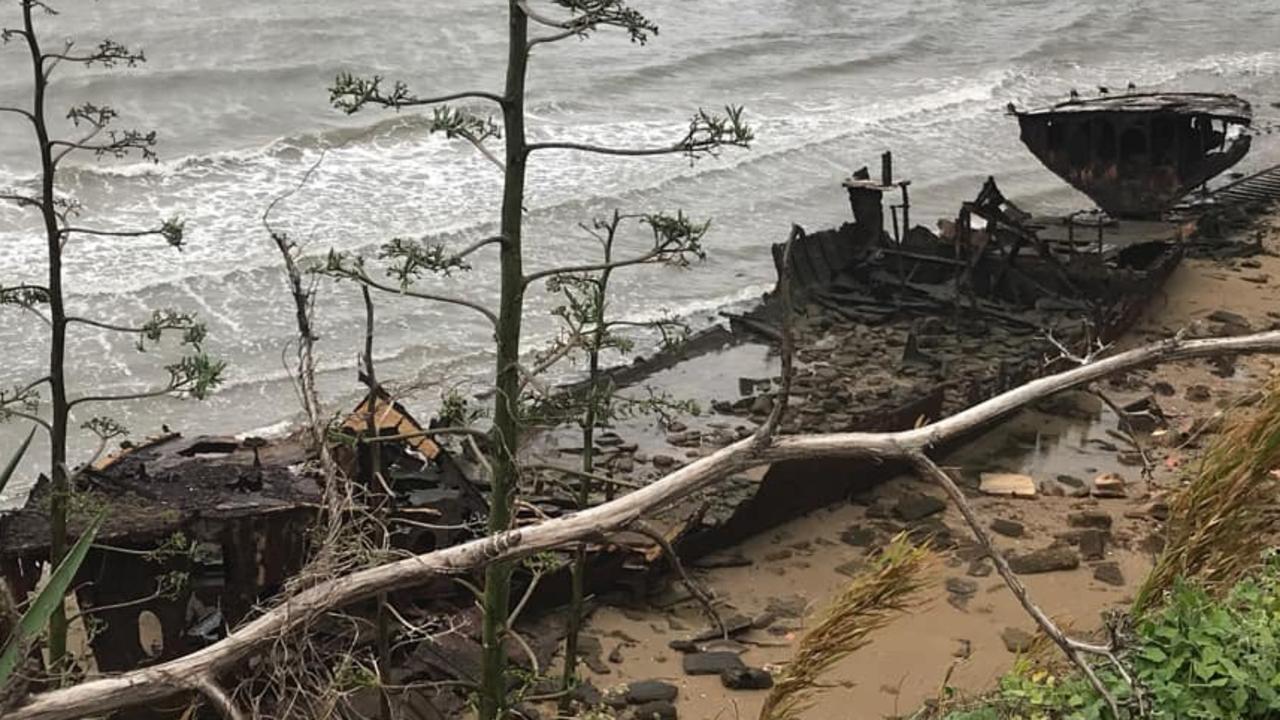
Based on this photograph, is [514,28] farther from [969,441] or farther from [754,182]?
[754,182]

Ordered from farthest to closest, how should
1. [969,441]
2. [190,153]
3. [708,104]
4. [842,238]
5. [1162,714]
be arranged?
[708,104]
[190,153]
[842,238]
[969,441]
[1162,714]

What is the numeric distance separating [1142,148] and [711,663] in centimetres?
1362

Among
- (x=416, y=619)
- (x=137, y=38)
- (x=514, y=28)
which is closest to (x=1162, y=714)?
(x=514, y=28)

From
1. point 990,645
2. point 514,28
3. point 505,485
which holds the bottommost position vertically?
point 990,645

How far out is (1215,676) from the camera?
5.32 metres

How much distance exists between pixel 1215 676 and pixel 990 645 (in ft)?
12.9

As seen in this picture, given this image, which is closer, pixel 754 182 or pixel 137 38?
pixel 754 182

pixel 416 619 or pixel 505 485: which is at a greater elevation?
pixel 505 485

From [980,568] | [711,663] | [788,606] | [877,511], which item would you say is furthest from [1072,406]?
[711,663]

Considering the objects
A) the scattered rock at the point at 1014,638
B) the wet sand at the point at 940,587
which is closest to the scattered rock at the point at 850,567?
the wet sand at the point at 940,587

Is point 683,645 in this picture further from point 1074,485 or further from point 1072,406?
point 1072,406

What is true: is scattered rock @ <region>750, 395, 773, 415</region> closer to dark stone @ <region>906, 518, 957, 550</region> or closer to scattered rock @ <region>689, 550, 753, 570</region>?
dark stone @ <region>906, 518, 957, 550</region>

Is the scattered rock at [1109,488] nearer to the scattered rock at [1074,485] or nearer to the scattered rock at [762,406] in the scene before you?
the scattered rock at [1074,485]

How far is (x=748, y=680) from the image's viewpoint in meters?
8.80
